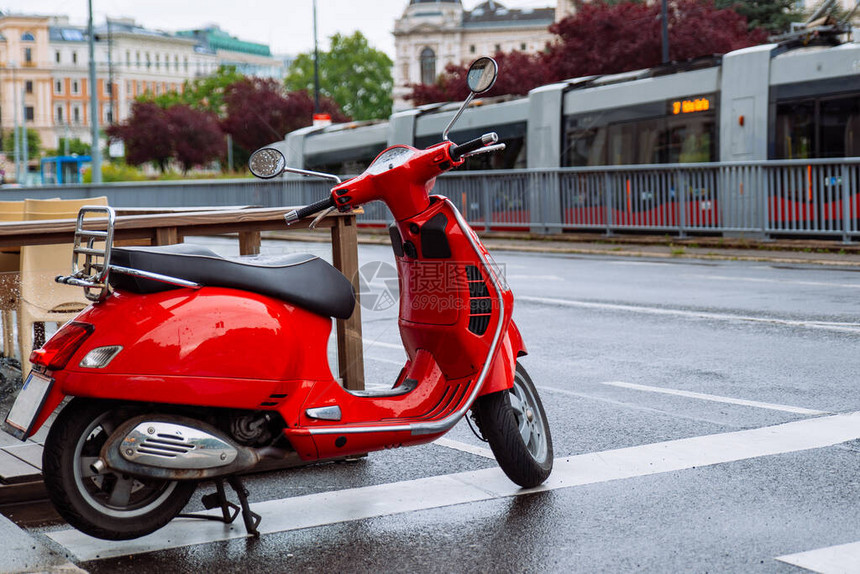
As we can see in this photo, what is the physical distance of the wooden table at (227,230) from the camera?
5.55 m

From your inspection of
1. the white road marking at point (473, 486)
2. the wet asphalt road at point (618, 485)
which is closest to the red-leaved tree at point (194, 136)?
the wet asphalt road at point (618, 485)

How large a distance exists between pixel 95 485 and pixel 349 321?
1.70 meters

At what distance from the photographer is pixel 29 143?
120 meters

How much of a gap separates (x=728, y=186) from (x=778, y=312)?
8.87 metres

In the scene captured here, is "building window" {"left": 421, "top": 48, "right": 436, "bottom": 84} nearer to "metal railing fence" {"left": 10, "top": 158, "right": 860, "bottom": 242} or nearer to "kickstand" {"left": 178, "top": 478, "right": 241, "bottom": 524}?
"metal railing fence" {"left": 10, "top": 158, "right": 860, "bottom": 242}

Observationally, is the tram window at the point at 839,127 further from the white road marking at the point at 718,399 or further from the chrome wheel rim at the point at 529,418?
the chrome wheel rim at the point at 529,418

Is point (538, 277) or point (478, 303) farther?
point (538, 277)

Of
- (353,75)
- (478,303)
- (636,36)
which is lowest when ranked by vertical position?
(478,303)

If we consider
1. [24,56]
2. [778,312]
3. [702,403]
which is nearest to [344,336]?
[702,403]

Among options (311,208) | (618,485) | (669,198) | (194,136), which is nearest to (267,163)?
(311,208)

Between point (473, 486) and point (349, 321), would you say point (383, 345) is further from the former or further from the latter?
point (473, 486)

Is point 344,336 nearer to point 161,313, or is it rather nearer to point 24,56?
point 161,313

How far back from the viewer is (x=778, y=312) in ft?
35.1

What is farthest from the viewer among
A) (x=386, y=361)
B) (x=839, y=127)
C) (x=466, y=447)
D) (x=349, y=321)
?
(x=839, y=127)
